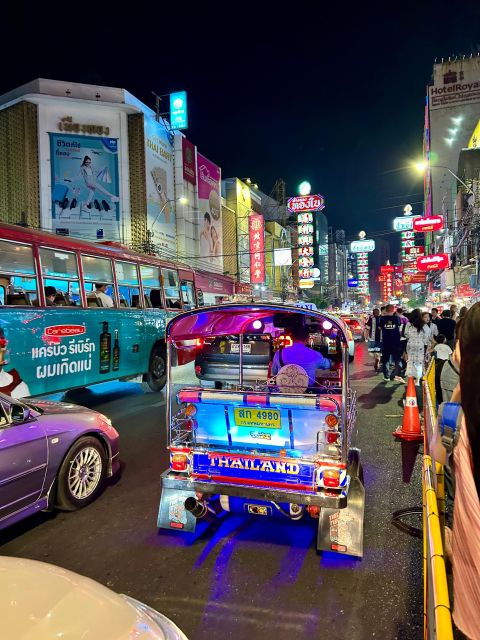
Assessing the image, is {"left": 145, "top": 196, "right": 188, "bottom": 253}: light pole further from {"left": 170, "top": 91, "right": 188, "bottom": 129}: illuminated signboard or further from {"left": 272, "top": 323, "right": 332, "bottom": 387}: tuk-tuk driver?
A: {"left": 272, "top": 323, "right": 332, "bottom": 387}: tuk-tuk driver

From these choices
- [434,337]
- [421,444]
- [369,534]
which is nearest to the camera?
[369,534]

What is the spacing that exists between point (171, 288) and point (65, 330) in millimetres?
4447

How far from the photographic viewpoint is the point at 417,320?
31.9 feet

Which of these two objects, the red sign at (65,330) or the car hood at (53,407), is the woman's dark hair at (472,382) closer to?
the car hood at (53,407)

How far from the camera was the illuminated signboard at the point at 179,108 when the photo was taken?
29.0 meters

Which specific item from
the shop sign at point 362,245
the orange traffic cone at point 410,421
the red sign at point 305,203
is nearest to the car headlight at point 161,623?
the orange traffic cone at point 410,421

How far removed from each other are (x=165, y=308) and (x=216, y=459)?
8.48 m

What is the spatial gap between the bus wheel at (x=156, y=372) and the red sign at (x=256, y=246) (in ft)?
102

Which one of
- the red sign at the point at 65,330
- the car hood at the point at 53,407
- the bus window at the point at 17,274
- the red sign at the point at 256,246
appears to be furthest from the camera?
the red sign at the point at 256,246

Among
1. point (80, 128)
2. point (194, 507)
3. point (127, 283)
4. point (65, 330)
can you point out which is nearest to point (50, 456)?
point (194, 507)

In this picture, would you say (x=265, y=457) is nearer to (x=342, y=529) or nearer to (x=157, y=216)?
(x=342, y=529)

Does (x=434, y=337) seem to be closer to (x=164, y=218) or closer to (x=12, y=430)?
(x=12, y=430)

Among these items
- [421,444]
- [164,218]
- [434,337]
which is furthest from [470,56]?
[421,444]

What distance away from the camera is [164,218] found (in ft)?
91.5
